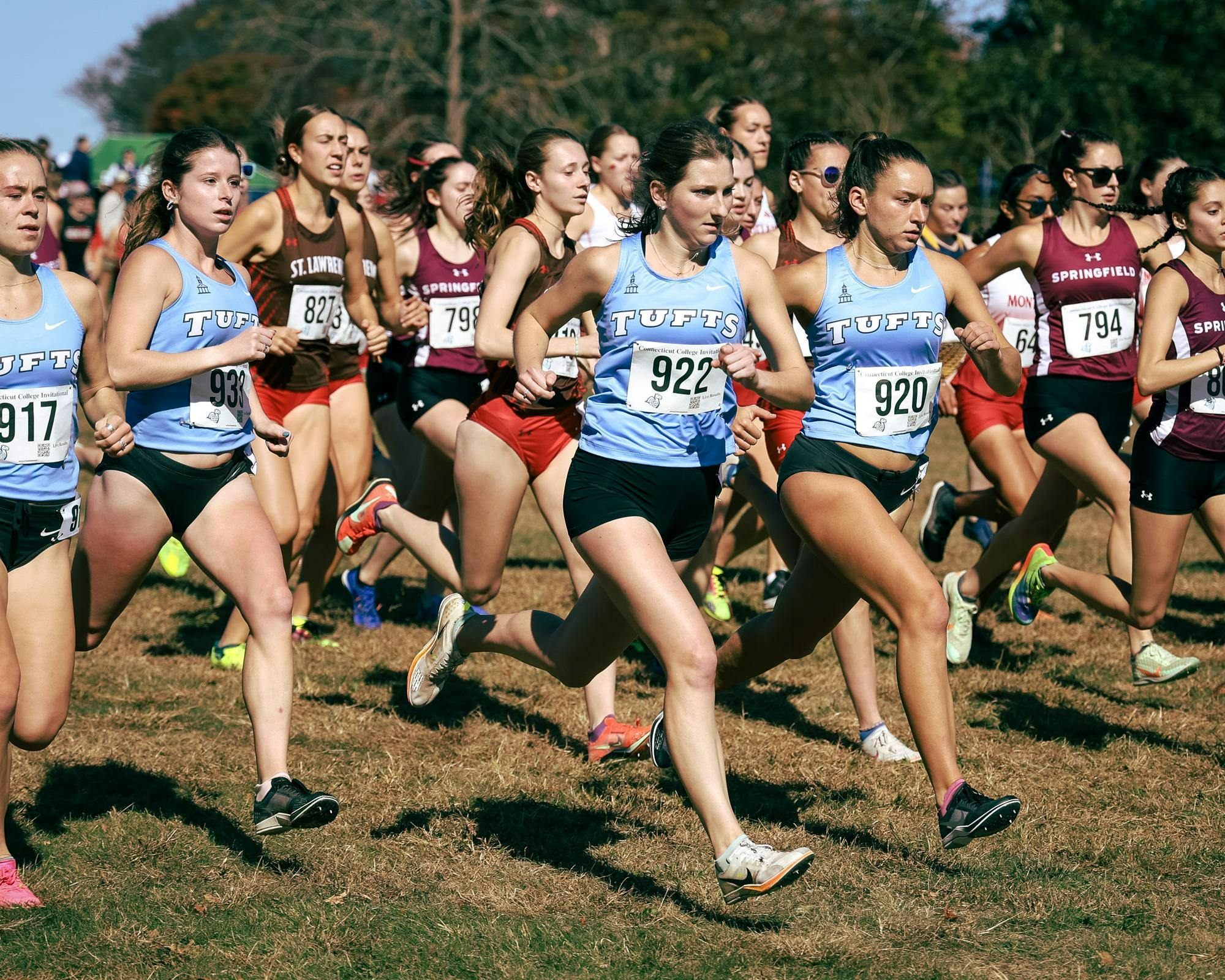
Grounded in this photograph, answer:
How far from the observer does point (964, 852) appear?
16.2 ft

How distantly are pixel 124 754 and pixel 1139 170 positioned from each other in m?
6.41

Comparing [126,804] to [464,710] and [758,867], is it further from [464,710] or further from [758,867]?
[758,867]

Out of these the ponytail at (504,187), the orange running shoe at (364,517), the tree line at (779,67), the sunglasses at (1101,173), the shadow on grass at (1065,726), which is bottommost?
the shadow on grass at (1065,726)

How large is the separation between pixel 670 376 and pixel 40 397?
192 centimetres

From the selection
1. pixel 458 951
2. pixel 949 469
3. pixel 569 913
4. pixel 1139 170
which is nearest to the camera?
pixel 458 951

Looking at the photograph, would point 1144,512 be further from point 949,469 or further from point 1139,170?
point 949,469

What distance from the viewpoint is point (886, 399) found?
15.9 ft

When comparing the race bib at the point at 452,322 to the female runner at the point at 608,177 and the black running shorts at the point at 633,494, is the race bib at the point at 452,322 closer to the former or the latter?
the female runner at the point at 608,177

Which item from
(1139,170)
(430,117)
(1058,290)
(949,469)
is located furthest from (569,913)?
(430,117)

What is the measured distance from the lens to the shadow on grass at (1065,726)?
6.20 meters

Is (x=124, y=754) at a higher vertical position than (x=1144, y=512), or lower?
lower

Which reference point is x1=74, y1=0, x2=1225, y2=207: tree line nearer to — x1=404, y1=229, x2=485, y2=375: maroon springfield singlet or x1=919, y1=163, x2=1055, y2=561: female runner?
x1=919, y1=163, x2=1055, y2=561: female runner

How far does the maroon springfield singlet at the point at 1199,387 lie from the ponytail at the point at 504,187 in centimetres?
259

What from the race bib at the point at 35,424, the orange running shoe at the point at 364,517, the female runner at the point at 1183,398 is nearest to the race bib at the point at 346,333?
the orange running shoe at the point at 364,517
